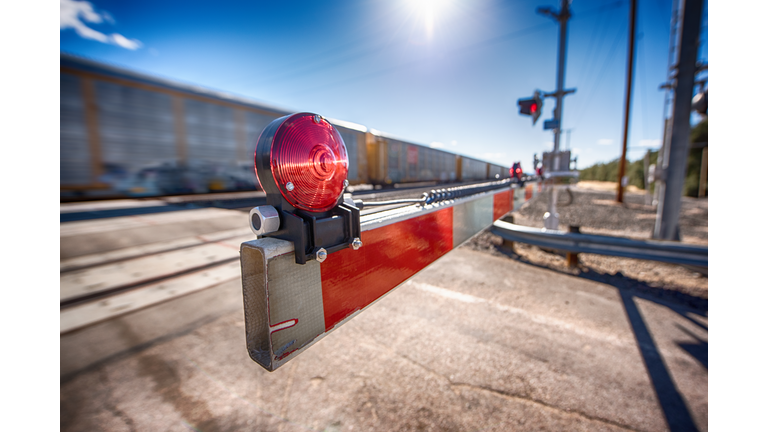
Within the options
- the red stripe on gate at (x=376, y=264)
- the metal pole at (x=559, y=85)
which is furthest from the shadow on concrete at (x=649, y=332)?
the metal pole at (x=559, y=85)

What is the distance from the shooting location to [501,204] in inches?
130

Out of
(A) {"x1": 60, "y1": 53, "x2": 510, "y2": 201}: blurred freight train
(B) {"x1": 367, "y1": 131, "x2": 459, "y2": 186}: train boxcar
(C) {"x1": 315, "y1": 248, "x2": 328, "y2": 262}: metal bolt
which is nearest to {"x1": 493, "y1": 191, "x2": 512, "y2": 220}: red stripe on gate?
(C) {"x1": 315, "y1": 248, "x2": 328, "y2": 262}: metal bolt

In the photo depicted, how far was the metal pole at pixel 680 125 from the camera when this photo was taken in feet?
18.6

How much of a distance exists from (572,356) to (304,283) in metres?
2.40

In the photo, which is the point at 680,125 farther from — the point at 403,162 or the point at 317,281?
the point at 403,162

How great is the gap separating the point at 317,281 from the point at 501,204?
113 inches

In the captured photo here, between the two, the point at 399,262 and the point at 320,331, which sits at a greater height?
the point at 399,262

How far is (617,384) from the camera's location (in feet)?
6.51

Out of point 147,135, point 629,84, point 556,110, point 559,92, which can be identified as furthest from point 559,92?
point 629,84

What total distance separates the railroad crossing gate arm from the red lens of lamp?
16 cm

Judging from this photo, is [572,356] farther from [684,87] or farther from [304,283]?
[684,87]

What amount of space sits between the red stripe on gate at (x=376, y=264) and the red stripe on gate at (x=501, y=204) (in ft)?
5.32

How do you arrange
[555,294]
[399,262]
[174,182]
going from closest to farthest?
[399,262]
[555,294]
[174,182]

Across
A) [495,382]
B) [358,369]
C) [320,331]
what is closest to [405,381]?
[358,369]
